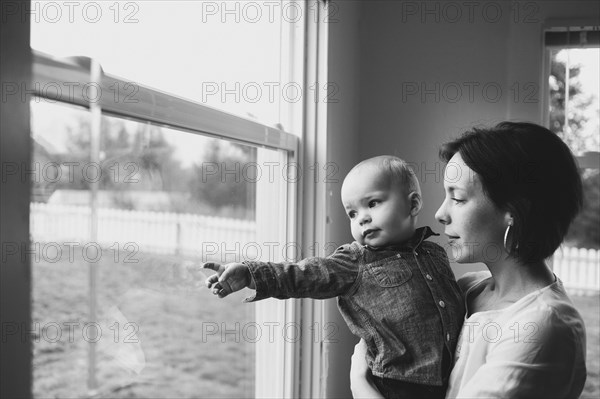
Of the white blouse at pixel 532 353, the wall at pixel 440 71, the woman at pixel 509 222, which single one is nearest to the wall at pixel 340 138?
the wall at pixel 440 71

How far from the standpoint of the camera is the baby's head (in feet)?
4.58

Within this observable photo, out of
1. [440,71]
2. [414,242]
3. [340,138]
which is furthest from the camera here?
[440,71]

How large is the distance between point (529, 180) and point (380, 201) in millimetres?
316

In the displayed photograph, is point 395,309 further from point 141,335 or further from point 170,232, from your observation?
point 141,335

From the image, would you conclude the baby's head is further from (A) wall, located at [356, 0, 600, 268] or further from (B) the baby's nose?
(A) wall, located at [356, 0, 600, 268]

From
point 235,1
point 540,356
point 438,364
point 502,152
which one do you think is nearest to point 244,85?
point 235,1

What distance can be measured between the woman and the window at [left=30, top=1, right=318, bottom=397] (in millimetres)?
560

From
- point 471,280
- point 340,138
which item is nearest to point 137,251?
point 340,138

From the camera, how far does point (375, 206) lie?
140cm

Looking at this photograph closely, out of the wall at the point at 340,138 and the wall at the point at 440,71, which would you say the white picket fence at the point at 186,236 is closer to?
the wall at the point at 340,138

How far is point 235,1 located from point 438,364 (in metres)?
1.05

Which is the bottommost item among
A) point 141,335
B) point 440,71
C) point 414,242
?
point 141,335

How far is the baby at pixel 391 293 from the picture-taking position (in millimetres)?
1380

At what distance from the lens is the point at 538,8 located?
2684 millimetres
